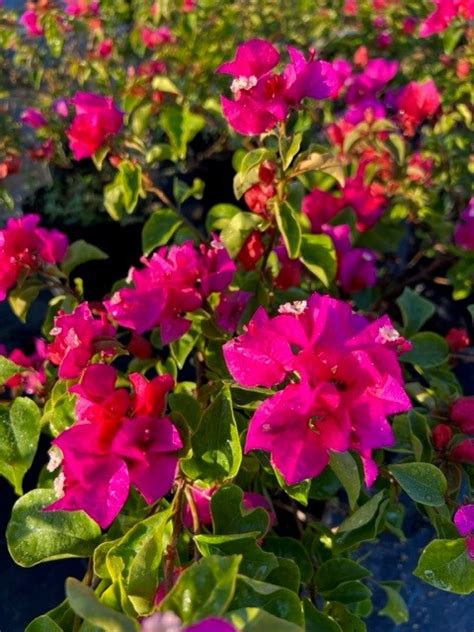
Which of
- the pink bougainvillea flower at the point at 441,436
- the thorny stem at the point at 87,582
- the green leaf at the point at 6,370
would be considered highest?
the green leaf at the point at 6,370

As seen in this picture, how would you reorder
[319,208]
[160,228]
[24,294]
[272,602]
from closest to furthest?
[272,602] → [24,294] → [160,228] → [319,208]

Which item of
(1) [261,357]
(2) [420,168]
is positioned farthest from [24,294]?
(2) [420,168]

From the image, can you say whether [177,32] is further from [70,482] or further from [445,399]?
[70,482]

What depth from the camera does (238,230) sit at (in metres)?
0.81

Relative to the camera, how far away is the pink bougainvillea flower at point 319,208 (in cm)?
107

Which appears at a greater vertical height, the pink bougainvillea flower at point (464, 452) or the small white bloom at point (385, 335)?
the small white bloom at point (385, 335)

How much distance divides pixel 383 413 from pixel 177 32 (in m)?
1.62

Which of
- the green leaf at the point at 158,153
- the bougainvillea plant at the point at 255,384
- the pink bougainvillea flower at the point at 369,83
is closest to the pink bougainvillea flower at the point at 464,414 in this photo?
the bougainvillea plant at the point at 255,384

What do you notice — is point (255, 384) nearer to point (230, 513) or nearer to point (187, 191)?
point (230, 513)

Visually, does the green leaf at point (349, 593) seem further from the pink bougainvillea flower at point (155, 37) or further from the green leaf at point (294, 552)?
the pink bougainvillea flower at point (155, 37)

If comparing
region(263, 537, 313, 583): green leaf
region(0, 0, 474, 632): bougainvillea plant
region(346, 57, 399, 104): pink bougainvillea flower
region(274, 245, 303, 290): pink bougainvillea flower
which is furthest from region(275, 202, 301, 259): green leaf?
region(346, 57, 399, 104): pink bougainvillea flower

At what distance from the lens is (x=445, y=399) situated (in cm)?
80

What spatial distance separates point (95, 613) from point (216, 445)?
255 millimetres

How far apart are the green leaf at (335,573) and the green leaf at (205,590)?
14.5 inches
